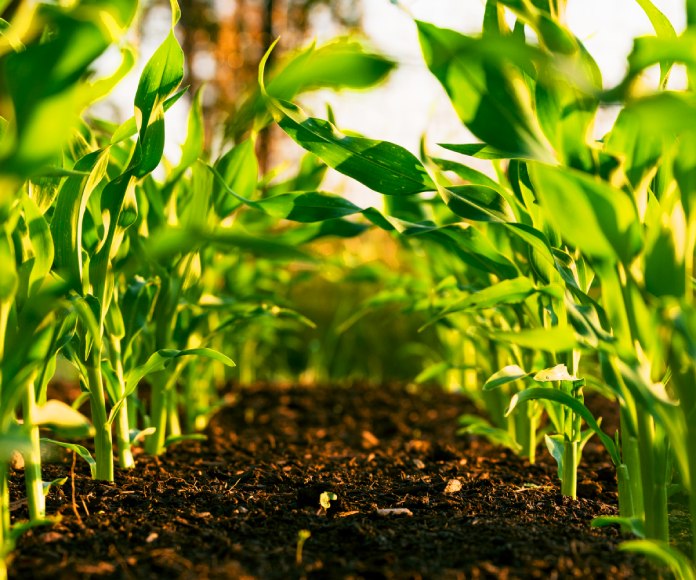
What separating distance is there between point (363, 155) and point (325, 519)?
726 mm

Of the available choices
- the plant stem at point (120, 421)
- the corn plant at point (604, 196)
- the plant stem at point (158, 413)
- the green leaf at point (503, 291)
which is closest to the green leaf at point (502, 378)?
the corn plant at point (604, 196)

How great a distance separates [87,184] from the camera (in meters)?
1.24

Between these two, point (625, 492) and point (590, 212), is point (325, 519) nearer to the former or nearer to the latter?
point (625, 492)

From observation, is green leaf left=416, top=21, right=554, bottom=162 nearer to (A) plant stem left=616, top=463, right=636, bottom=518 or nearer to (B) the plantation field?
(B) the plantation field

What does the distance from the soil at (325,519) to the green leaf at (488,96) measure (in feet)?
2.14

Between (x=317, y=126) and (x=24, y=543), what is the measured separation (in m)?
0.93

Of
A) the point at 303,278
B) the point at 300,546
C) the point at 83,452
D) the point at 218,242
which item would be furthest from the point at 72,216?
the point at 303,278

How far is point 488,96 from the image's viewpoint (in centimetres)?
109

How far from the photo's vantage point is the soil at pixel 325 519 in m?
1.04

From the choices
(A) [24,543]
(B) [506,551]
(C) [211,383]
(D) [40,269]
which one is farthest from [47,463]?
(C) [211,383]

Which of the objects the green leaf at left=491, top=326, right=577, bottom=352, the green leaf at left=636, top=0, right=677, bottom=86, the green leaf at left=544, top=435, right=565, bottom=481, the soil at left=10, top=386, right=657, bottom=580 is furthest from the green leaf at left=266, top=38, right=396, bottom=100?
the green leaf at left=544, top=435, right=565, bottom=481

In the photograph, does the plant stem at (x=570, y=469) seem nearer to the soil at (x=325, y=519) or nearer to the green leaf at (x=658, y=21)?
the soil at (x=325, y=519)

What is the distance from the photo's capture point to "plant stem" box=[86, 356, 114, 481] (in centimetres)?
141

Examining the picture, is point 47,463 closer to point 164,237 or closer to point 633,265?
point 164,237
